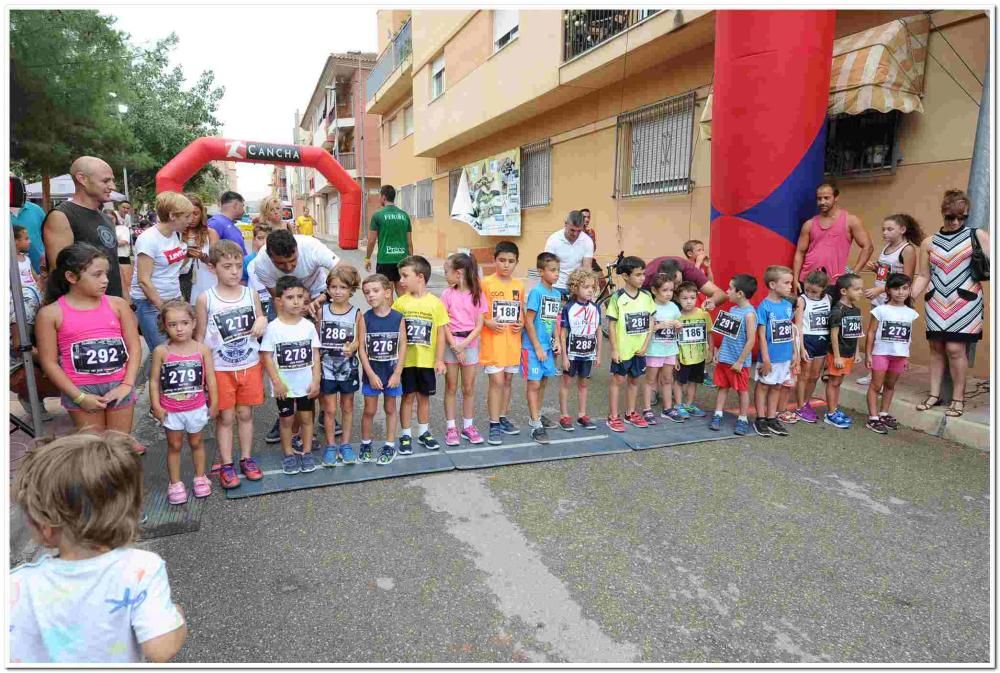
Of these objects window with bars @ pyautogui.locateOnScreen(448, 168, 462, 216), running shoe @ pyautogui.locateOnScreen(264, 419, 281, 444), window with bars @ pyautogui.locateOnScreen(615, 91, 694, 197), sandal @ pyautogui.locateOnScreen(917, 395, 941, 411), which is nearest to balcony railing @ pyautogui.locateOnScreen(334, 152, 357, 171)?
window with bars @ pyautogui.locateOnScreen(448, 168, 462, 216)

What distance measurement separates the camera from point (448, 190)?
21391mm

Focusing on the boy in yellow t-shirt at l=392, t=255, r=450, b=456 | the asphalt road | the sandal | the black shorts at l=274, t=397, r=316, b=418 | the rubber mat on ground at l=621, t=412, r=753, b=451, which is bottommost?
the asphalt road

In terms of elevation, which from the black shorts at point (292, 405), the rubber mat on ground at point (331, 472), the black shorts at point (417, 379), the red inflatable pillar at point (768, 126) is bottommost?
the rubber mat on ground at point (331, 472)

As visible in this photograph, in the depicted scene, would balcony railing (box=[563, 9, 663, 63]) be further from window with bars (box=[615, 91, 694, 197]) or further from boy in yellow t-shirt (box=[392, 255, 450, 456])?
boy in yellow t-shirt (box=[392, 255, 450, 456])

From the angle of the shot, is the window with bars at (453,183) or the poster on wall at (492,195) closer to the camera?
the poster on wall at (492,195)

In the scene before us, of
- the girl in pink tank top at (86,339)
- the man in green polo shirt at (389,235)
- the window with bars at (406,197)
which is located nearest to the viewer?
the girl in pink tank top at (86,339)

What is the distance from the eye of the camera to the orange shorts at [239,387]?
4.19 m

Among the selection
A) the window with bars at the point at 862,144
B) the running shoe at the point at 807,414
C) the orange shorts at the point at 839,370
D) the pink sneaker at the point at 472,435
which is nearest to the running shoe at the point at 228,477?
the pink sneaker at the point at 472,435

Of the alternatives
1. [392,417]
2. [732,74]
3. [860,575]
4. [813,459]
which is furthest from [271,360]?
[732,74]

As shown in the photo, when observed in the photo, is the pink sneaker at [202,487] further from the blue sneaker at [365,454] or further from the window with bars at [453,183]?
the window with bars at [453,183]

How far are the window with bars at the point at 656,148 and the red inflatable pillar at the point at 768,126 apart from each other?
320 centimetres

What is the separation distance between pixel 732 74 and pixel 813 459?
4.01 metres

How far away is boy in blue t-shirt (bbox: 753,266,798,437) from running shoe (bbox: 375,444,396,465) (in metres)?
3.08

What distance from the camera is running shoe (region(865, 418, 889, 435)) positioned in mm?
5398
